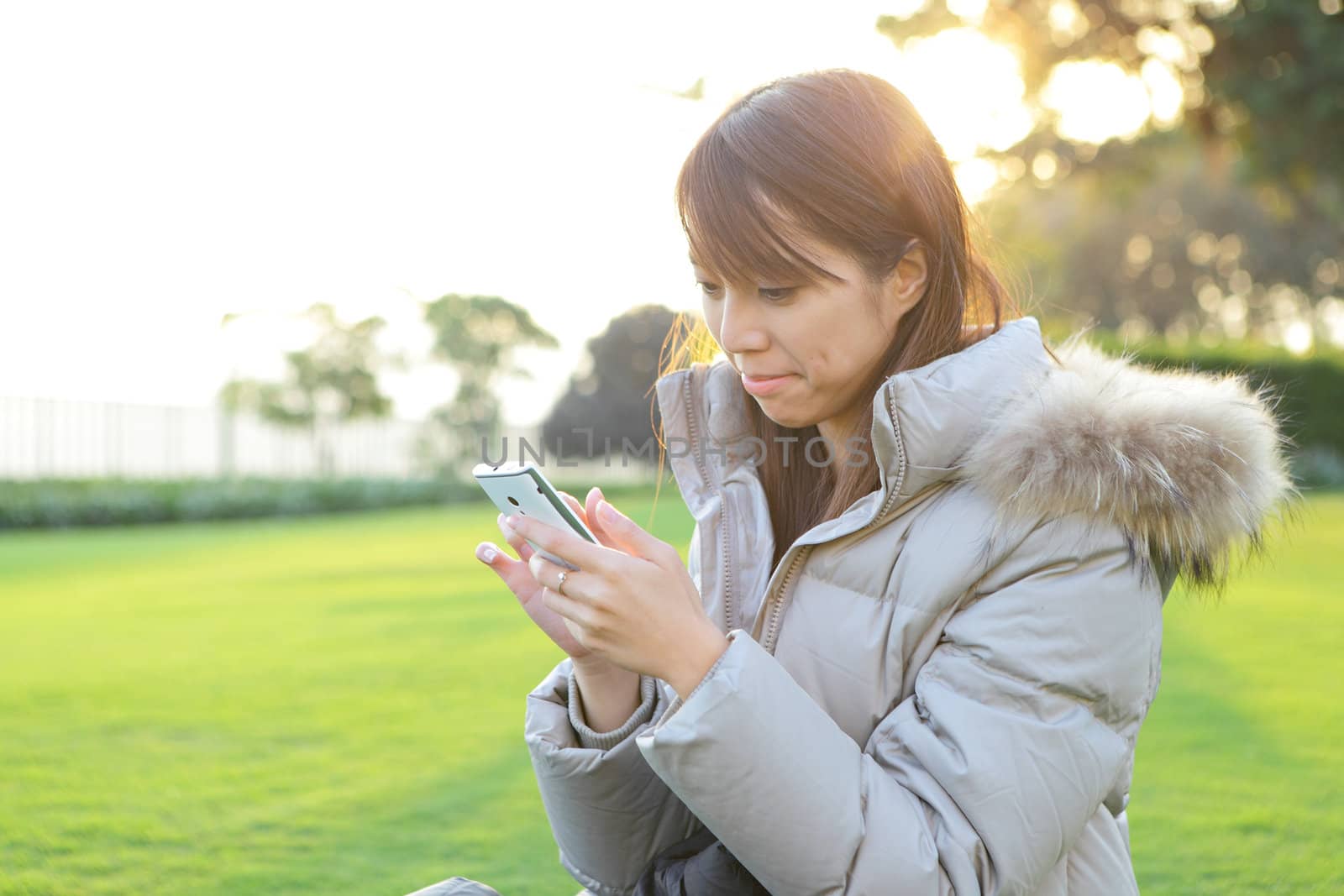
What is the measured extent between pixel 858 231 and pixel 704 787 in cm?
77

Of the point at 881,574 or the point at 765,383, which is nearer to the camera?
the point at 881,574

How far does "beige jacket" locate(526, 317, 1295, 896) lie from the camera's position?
1313 mm

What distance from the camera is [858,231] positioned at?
5.30 feet

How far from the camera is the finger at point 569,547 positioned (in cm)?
134

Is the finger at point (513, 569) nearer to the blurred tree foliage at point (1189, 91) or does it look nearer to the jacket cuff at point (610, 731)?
the jacket cuff at point (610, 731)

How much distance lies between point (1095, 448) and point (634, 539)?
58 centimetres

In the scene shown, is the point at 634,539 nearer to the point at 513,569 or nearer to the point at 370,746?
the point at 513,569

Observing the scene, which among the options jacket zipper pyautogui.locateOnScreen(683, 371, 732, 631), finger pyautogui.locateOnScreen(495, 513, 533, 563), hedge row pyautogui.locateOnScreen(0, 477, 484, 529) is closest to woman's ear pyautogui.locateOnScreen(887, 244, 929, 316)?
jacket zipper pyautogui.locateOnScreen(683, 371, 732, 631)

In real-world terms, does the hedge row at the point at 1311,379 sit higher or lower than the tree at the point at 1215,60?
lower

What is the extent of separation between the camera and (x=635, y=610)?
52.9 inches

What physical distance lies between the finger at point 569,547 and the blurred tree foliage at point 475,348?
762 inches

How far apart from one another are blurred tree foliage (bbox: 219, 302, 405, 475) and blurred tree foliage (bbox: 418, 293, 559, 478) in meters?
1.01

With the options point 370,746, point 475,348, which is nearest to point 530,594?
point 370,746

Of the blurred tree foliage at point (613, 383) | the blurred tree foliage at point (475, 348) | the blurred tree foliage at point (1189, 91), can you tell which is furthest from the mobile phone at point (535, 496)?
the blurred tree foliage at point (613, 383)
